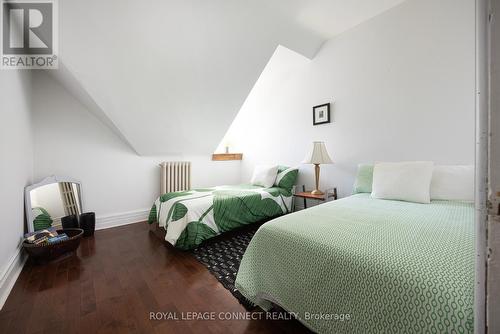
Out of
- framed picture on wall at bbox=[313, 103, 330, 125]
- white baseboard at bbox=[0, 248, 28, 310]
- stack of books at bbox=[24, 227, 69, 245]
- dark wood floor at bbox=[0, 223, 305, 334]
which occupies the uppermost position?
framed picture on wall at bbox=[313, 103, 330, 125]

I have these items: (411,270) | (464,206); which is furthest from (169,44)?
(464,206)

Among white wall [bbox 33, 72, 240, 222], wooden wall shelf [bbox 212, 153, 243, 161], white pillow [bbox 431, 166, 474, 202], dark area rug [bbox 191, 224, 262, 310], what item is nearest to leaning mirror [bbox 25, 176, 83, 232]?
white wall [bbox 33, 72, 240, 222]

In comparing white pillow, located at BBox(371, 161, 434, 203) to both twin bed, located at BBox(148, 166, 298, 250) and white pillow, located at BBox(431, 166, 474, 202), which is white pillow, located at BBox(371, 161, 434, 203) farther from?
twin bed, located at BBox(148, 166, 298, 250)

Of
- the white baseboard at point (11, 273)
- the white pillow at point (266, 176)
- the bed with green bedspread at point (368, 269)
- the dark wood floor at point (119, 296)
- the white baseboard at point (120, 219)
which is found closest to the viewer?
the bed with green bedspread at point (368, 269)

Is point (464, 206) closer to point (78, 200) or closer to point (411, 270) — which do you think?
point (411, 270)

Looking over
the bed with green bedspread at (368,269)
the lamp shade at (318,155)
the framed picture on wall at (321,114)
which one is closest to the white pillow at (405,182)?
the bed with green bedspread at (368,269)

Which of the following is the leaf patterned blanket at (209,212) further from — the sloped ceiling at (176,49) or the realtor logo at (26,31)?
the realtor logo at (26,31)

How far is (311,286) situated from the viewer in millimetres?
946

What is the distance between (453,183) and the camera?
5.46ft

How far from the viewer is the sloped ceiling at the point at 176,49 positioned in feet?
5.67

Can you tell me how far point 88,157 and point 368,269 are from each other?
10.8ft

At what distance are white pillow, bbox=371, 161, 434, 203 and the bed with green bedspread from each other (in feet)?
0.95

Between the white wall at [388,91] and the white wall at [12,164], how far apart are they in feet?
9.77

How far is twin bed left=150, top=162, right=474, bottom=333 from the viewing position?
650 millimetres
